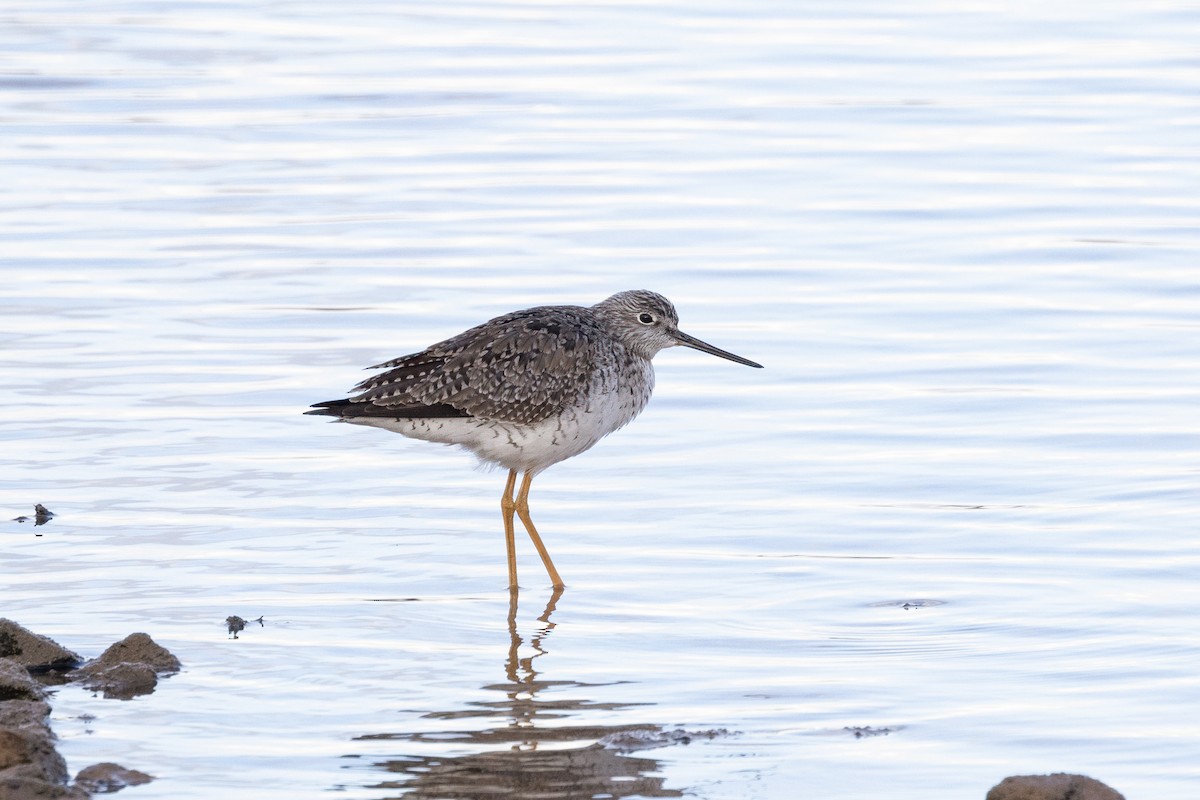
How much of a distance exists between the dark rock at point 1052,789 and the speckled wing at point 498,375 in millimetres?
4162

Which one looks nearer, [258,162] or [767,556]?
[767,556]

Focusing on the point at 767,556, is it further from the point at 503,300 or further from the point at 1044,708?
the point at 503,300

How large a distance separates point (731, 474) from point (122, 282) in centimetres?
603

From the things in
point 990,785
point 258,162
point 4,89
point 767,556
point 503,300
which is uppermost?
point 4,89

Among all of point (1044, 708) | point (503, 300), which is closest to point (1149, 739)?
point (1044, 708)

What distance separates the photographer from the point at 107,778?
22.6ft

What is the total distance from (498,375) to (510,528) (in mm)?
793

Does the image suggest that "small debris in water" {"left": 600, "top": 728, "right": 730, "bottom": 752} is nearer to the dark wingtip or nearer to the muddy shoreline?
the muddy shoreline

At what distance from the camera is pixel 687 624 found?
29.5 feet

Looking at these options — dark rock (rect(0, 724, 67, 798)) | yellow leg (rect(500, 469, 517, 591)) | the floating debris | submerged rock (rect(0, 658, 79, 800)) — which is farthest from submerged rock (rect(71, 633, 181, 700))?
yellow leg (rect(500, 469, 517, 591))

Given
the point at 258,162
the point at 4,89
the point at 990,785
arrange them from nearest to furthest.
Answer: the point at 990,785 → the point at 258,162 → the point at 4,89

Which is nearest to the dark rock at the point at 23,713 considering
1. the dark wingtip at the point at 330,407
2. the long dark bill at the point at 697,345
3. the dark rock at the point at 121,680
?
the dark rock at the point at 121,680

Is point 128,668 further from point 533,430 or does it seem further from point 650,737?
point 533,430

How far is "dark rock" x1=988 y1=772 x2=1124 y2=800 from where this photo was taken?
642cm
